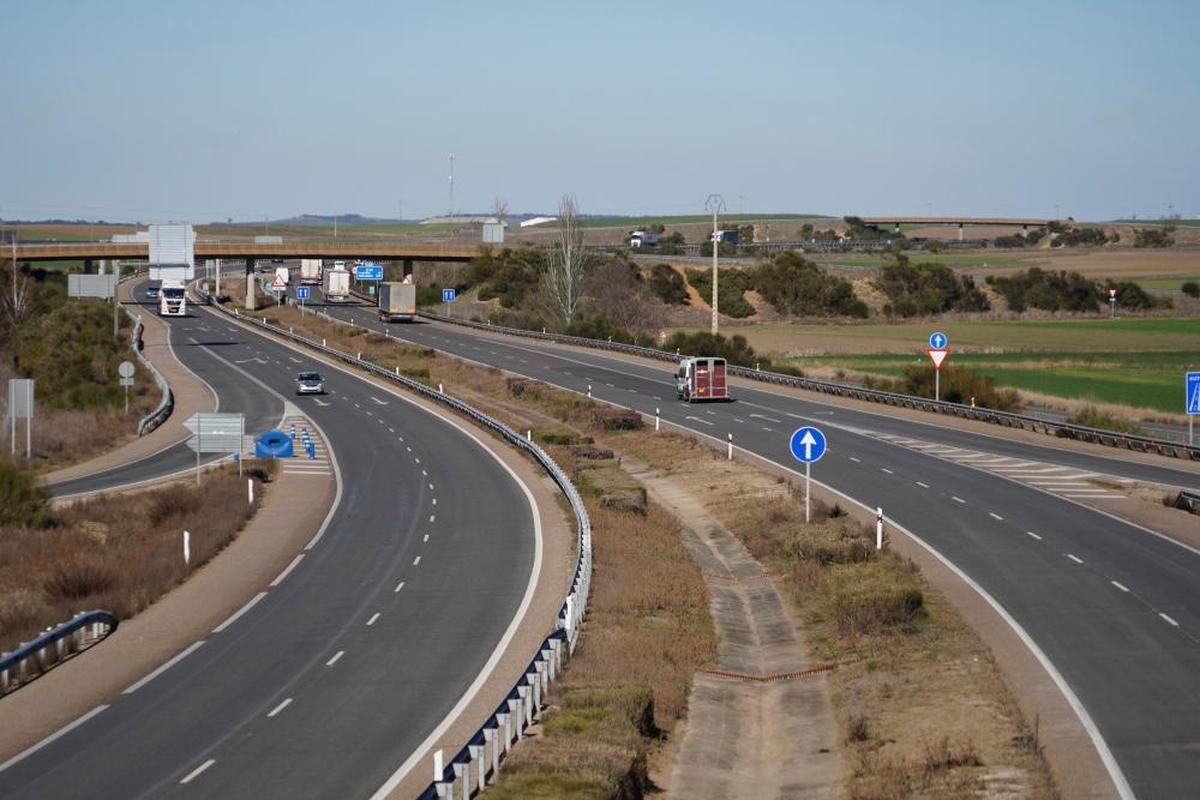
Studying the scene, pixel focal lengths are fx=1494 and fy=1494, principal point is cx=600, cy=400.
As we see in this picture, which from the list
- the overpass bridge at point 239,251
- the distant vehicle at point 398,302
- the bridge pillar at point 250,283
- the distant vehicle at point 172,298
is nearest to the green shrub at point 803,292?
the overpass bridge at point 239,251

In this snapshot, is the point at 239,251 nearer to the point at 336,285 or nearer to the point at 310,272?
the point at 336,285

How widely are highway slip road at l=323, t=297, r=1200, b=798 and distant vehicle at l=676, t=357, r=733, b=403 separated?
0.87m

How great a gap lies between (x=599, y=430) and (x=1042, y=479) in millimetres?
20965

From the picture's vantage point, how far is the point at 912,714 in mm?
20484

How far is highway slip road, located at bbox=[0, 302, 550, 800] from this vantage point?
1733 cm

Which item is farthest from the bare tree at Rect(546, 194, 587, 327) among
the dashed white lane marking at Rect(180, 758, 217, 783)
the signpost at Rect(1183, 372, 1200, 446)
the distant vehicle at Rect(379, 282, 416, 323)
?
the dashed white lane marking at Rect(180, 758, 217, 783)

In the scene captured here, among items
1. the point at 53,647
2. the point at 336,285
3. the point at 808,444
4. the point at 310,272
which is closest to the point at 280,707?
the point at 53,647

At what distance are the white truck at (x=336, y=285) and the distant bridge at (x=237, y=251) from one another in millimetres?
5599

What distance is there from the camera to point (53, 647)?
2419cm

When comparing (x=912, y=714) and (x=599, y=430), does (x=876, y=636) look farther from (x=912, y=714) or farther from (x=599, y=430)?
(x=599, y=430)

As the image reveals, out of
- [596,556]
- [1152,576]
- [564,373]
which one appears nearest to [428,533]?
[596,556]

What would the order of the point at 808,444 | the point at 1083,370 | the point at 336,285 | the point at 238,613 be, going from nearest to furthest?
1. the point at 238,613
2. the point at 808,444
3. the point at 1083,370
4. the point at 336,285

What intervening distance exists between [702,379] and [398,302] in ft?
195

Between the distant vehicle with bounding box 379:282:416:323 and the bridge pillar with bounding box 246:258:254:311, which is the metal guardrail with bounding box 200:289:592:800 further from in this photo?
the bridge pillar with bounding box 246:258:254:311
